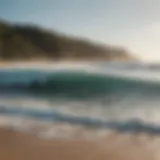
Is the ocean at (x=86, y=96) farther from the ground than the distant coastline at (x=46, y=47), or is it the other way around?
the distant coastline at (x=46, y=47)

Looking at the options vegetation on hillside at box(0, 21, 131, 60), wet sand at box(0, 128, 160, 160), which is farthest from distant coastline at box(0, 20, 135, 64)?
wet sand at box(0, 128, 160, 160)

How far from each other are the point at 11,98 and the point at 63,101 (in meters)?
0.27

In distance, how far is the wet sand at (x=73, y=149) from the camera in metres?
1.37

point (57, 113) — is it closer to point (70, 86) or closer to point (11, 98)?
point (70, 86)

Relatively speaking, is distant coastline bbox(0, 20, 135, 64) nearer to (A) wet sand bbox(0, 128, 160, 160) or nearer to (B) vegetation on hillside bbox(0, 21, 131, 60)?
(B) vegetation on hillside bbox(0, 21, 131, 60)

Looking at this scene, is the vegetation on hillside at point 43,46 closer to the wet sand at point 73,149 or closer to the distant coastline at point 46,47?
the distant coastline at point 46,47

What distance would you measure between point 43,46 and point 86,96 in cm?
31

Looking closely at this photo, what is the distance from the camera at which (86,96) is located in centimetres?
159

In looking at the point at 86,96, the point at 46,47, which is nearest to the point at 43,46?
the point at 46,47

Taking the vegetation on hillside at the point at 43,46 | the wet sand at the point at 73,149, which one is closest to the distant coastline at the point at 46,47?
the vegetation on hillside at the point at 43,46

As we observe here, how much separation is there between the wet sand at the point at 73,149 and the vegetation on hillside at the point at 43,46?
14.7 inches

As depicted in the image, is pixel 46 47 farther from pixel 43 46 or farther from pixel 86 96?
pixel 86 96

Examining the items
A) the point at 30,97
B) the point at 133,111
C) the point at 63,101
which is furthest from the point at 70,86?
the point at 133,111

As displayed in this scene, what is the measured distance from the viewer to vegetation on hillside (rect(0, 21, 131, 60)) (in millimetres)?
1556
